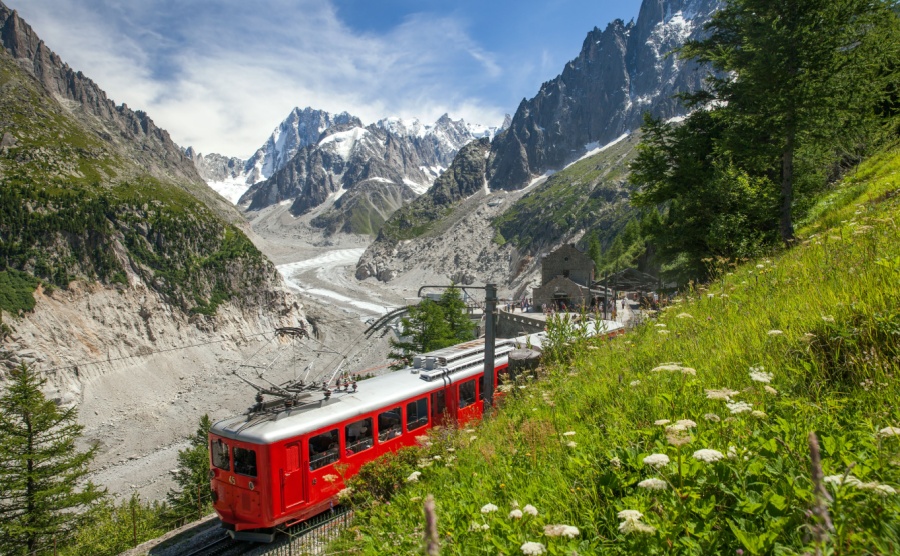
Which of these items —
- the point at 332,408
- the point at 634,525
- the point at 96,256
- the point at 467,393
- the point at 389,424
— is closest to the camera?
the point at 634,525

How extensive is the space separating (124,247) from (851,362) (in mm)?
82319

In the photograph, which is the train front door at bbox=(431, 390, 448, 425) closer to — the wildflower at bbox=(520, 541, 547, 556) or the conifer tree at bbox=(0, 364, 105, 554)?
the wildflower at bbox=(520, 541, 547, 556)

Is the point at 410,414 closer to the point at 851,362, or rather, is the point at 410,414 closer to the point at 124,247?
the point at 851,362

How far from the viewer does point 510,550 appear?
3.45m

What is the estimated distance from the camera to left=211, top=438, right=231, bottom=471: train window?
11.7 meters

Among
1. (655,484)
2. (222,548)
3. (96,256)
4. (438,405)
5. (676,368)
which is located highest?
(96,256)

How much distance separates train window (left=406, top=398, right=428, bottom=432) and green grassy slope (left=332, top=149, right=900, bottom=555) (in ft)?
21.0

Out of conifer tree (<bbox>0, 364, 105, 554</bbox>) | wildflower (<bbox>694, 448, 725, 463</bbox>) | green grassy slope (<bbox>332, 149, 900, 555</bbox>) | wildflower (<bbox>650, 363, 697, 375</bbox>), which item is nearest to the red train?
green grassy slope (<bbox>332, 149, 900, 555</bbox>)

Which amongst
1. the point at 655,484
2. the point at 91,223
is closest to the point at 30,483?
the point at 655,484

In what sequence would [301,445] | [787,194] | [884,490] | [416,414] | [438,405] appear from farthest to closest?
[438,405] → [416,414] → [787,194] → [301,445] → [884,490]

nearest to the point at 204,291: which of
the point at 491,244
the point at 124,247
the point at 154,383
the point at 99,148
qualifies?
the point at 124,247

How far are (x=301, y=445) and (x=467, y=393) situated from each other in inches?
246

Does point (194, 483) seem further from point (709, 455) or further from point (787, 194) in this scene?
point (787, 194)

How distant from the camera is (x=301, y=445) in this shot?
1138 centimetres
